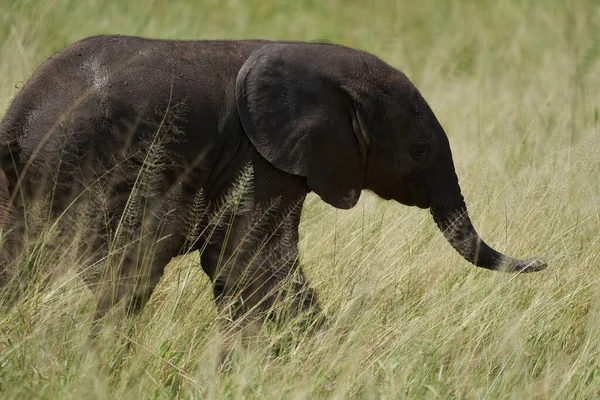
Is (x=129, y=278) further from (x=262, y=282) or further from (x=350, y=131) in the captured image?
(x=350, y=131)

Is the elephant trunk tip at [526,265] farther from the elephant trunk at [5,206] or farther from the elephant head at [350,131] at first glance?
the elephant trunk at [5,206]

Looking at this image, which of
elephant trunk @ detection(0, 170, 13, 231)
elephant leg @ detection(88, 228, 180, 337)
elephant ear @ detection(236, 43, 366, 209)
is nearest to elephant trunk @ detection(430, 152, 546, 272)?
elephant ear @ detection(236, 43, 366, 209)

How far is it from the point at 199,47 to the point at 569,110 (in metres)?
5.01

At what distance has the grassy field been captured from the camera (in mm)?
4602

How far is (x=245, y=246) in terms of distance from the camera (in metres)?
5.38

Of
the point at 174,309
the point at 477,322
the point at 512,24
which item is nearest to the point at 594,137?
the point at 477,322

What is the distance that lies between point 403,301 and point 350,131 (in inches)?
34.8

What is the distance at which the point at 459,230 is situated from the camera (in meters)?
5.87

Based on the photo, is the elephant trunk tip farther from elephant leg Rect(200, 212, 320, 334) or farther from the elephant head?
elephant leg Rect(200, 212, 320, 334)

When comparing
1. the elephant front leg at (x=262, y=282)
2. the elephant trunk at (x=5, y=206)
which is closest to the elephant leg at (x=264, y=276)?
the elephant front leg at (x=262, y=282)

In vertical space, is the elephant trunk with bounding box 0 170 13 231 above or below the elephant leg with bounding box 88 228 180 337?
above

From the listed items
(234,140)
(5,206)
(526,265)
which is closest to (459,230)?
(526,265)

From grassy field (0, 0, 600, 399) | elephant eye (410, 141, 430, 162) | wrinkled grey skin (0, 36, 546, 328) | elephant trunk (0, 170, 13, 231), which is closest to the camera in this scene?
grassy field (0, 0, 600, 399)

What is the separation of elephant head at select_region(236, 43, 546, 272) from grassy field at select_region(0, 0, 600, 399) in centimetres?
37
